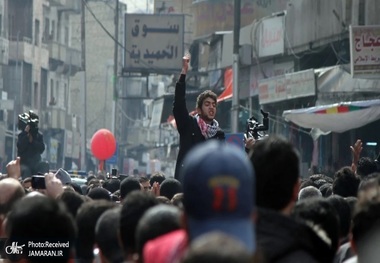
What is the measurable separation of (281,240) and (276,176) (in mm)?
290

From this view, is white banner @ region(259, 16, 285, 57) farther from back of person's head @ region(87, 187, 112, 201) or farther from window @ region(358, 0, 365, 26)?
back of person's head @ region(87, 187, 112, 201)

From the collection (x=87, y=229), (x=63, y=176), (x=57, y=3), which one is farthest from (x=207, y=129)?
(x=57, y=3)

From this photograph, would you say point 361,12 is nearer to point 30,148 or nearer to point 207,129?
point 30,148

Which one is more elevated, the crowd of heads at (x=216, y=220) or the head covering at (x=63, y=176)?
the crowd of heads at (x=216, y=220)

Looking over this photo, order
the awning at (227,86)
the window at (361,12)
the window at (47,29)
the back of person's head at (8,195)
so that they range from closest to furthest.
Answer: the back of person's head at (8,195) → the window at (361,12) → the awning at (227,86) → the window at (47,29)

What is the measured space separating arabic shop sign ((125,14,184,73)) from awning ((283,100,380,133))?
24.0 metres

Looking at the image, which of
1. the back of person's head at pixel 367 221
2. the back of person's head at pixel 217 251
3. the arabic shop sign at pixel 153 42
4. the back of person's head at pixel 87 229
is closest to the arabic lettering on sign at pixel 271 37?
the arabic shop sign at pixel 153 42

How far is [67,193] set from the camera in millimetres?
8664

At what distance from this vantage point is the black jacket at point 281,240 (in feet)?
17.2

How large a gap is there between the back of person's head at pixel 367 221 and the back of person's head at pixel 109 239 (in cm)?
120

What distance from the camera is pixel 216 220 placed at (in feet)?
14.5

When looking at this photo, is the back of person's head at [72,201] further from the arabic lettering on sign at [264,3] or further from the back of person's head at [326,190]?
the arabic lettering on sign at [264,3]

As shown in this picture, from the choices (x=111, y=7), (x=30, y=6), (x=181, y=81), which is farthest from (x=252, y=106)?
(x=111, y=7)

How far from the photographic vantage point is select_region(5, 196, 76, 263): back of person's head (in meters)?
5.75
